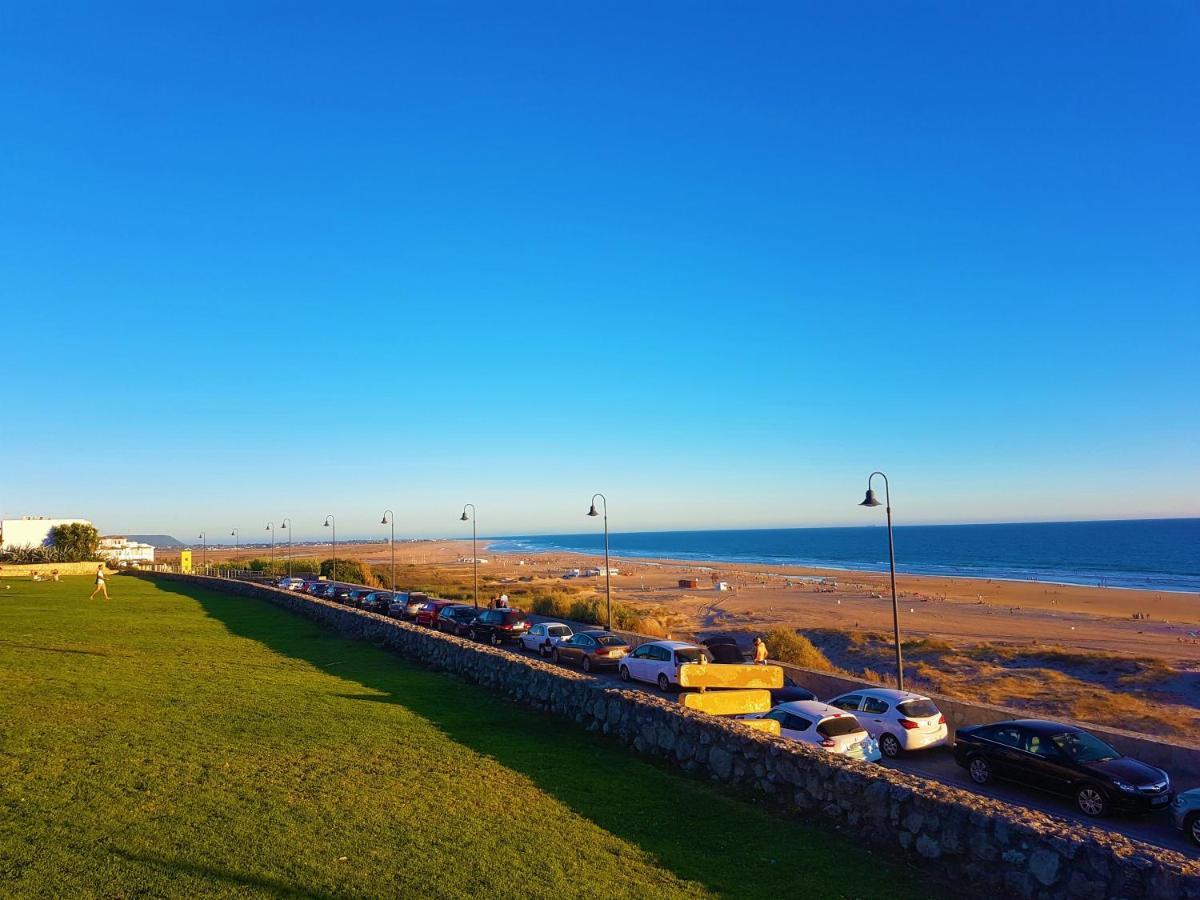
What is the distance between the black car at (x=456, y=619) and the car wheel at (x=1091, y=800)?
24759 millimetres

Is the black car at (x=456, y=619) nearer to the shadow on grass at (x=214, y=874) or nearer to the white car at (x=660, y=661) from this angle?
the white car at (x=660, y=661)

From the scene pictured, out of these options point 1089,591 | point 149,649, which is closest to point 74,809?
point 149,649

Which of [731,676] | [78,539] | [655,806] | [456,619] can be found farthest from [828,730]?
Answer: [78,539]

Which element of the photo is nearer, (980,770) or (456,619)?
(980,770)

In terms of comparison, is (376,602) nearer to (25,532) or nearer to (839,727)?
(839,727)

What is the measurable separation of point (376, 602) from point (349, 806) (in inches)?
1378

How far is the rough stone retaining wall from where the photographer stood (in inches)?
282

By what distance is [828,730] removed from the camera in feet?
48.2

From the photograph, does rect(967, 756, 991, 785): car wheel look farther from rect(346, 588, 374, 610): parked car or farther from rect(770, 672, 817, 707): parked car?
rect(346, 588, 374, 610): parked car

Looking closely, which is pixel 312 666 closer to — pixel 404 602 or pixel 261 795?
pixel 261 795

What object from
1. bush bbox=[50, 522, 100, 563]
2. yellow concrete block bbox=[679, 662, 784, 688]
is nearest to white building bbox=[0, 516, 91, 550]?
bush bbox=[50, 522, 100, 563]

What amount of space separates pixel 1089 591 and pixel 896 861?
7770 cm

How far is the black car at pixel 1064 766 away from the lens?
11984 mm

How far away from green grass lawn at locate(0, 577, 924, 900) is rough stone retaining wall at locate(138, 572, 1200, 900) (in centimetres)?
41
